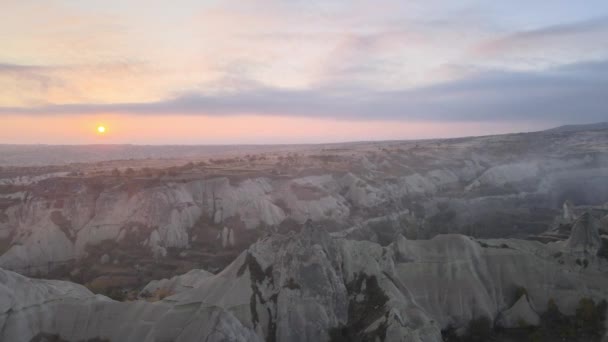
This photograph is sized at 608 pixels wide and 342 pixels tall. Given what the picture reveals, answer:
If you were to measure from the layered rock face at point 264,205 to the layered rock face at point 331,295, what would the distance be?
17026 millimetres

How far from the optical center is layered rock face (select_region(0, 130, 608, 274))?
159 feet

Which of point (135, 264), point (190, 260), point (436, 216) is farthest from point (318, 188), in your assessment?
point (135, 264)

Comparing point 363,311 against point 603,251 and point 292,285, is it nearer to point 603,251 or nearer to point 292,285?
point 292,285

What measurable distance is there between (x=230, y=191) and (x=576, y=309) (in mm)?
39534

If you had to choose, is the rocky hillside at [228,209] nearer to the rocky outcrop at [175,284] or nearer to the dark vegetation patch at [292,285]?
the rocky outcrop at [175,284]

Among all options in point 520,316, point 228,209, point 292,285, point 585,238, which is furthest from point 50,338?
point 228,209

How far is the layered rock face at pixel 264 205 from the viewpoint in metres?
→ 48.4

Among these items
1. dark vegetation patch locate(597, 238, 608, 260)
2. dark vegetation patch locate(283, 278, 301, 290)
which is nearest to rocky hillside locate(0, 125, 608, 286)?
dark vegetation patch locate(597, 238, 608, 260)

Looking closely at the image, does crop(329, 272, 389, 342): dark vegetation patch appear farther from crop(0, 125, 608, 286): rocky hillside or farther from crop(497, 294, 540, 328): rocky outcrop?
crop(0, 125, 608, 286): rocky hillside

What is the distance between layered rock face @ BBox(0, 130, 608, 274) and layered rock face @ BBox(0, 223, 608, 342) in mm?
17026

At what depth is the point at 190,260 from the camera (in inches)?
1865

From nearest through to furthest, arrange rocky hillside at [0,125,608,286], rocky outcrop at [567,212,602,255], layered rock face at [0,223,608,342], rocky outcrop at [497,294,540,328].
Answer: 1. layered rock face at [0,223,608,342]
2. rocky outcrop at [497,294,540,328]
3. rocky outcrop at [567,212,602,255]
4. rocky hillside at [0,125,608,286]

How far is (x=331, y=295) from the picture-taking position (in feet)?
82.4

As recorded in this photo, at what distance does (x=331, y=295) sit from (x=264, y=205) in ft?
106
